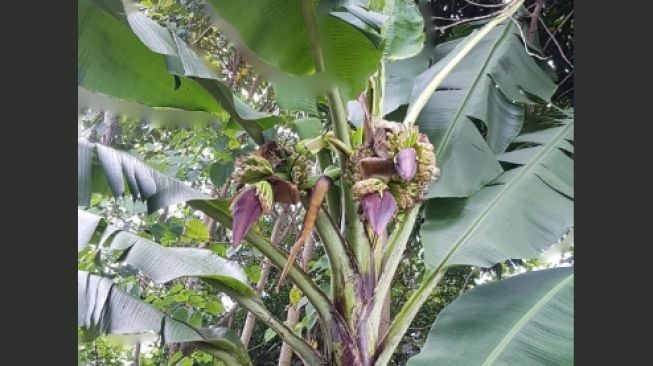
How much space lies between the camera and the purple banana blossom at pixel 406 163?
1104 mm

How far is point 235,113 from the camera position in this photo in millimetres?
1290

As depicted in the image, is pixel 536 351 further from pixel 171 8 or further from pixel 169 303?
pixel 171 8

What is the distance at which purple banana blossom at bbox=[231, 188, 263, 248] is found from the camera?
1070 millimetres

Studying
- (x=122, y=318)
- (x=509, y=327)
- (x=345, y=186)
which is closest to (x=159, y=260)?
(x=122, y=318)

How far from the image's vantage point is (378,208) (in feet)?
3.60

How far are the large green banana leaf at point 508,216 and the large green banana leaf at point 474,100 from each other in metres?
0.05

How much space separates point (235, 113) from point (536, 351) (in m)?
0.76

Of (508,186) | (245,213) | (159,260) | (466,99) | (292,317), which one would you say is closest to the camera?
(245,213)

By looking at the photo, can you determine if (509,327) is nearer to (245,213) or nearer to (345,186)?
(345,186)

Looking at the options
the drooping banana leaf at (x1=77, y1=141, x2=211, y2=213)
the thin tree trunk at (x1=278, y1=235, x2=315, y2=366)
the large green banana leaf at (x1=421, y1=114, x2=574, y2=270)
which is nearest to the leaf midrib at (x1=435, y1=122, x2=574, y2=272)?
the large green banana leaf at (x1=421, y1=114, x2=574, y2=270)

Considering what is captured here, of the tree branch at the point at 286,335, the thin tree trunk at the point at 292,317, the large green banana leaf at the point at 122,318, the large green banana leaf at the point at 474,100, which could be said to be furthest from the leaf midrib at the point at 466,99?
the thin tree trunk at the point at 292,317

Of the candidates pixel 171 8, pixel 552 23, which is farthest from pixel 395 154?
pixel 171 8

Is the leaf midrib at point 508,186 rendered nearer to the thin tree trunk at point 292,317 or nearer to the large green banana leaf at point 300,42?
the large green banana leaf at point 300,42

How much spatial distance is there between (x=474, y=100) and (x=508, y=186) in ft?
1.01
